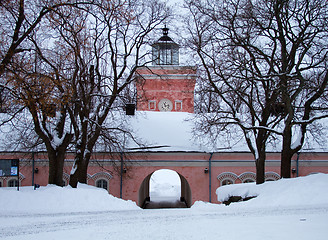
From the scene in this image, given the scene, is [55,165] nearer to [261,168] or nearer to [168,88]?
[261,168]

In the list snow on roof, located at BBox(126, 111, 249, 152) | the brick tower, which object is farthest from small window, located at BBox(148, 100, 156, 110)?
snow on roof, located at BBox(126, 111, 249, 152)

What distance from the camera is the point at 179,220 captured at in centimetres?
794

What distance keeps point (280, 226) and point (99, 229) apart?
11.5 feet

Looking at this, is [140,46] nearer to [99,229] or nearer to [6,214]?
[6,214]

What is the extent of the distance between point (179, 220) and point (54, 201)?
575 cm

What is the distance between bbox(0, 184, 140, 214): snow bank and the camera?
1115cm

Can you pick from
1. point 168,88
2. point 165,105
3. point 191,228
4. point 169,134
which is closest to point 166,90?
point 168,88

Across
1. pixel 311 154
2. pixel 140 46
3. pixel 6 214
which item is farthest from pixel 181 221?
pixel 311 154

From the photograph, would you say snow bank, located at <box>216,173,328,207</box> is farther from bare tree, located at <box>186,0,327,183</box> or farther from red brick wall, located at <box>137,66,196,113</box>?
red brick wall, located at <box>137,66,196,113</box>

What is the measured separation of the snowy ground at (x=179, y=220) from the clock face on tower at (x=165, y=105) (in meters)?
14.9

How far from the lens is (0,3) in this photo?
8.44m

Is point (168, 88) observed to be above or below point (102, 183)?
above

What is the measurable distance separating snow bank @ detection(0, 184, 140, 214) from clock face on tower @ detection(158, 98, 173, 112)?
1421 cm

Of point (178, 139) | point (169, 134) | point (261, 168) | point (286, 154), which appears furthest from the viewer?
point (169, 134)
